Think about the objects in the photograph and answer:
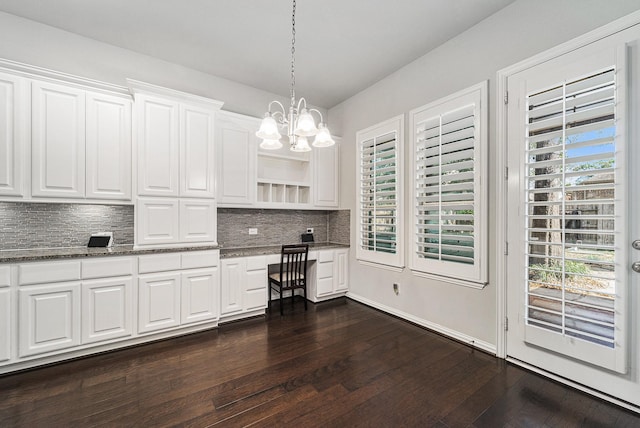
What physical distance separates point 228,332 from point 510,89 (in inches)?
147

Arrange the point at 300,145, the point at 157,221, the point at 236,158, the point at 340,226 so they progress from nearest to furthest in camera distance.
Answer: the point at 300,145 < the point at 157,221 < the point at 236,158 < the point at 340,226

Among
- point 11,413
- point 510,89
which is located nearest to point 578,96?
point 510,89

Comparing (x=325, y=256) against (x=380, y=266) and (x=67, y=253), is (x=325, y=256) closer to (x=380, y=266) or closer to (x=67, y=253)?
(x=380, y=266)

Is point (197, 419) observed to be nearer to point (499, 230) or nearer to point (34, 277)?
point (34, 277)

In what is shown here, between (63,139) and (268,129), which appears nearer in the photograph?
(268,129)

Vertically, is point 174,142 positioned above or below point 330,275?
above

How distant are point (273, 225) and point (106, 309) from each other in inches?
89.0

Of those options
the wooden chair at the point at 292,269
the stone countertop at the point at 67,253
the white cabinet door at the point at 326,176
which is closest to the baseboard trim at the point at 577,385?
the wooden chair at the point at 292,269

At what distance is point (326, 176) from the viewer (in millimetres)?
4438

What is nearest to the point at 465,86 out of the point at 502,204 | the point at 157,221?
the point at 502,204

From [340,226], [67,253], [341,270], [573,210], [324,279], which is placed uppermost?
[573,210]

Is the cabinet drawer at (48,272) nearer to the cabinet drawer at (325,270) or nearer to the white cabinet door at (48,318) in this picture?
the white cabinet door at (48,318)

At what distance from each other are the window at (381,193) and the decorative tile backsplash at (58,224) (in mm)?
3030

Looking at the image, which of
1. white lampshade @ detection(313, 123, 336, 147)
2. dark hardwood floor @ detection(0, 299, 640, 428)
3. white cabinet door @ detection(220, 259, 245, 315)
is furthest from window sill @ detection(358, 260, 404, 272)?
white lampshade @ detection(313, 123, 336, 147)
